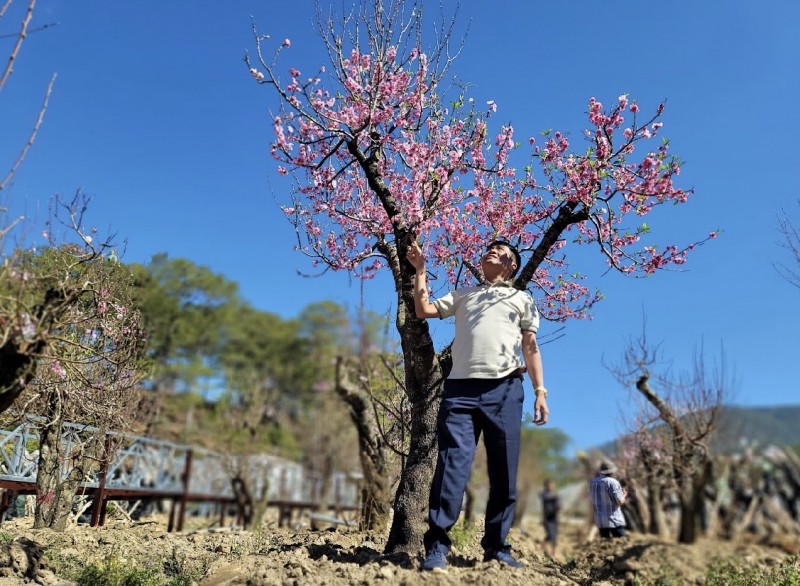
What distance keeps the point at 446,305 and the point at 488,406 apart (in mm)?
717

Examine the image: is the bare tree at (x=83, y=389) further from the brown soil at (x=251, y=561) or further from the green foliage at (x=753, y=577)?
the green foliage at (x=753, y=577)

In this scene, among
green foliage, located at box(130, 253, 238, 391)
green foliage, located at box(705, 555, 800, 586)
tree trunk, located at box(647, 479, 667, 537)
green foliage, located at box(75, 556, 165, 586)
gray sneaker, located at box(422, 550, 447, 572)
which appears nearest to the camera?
gray sneaker, located at box(422, 550, 447, 572)

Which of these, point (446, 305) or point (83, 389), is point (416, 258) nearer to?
point (446, 305)

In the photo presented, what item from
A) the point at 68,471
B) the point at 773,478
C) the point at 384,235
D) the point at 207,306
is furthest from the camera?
the point at 207,306

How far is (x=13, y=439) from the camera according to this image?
8250 millimetres

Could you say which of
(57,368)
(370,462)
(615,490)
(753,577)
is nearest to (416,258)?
(615,490)

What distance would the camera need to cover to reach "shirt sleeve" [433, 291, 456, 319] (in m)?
4.06

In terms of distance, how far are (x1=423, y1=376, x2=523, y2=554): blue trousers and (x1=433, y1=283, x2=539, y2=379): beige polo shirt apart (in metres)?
0.09

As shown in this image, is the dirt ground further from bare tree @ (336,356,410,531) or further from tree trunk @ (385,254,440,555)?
bare tree @ (336,356,410,531)

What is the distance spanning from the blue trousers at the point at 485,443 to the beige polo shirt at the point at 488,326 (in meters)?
0.09

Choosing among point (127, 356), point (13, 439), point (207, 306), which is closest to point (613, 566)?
point (127, 356)

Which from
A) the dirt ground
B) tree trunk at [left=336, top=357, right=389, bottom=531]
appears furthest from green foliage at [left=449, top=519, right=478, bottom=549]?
tree trunk at [left=336, top=357, right=389, bottom=531]

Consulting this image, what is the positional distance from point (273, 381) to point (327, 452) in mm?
12834

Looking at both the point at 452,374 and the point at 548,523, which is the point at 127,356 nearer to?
the point at 452,374
